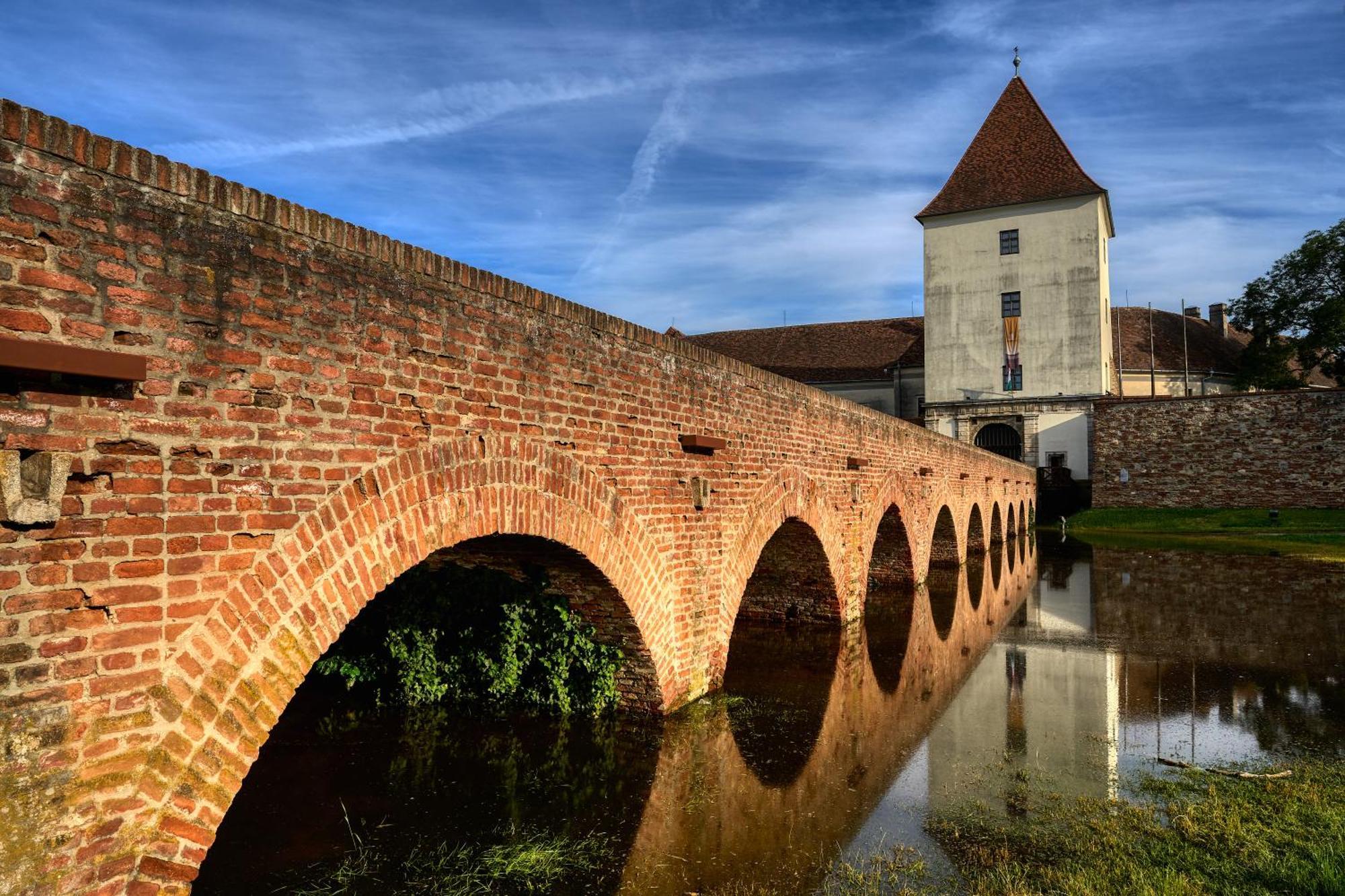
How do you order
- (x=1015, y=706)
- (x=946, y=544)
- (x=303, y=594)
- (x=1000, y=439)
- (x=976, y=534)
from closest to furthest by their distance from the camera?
1. (x=303, y=594)
2. (x=1015, y=706)
3. (x=946, y=544)
4. (x=976, y=534)
5. (x=1000, y=439)

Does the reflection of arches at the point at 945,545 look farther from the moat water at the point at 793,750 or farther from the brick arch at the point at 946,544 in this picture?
the moat water at the point at 793,750

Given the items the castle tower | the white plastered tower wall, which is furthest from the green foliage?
the white plastered tower wall

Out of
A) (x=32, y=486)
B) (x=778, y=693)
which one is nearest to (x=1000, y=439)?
(x=778, y=693)

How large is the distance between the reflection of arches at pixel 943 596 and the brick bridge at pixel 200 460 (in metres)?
8.42

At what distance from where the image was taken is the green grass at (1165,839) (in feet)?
13.7

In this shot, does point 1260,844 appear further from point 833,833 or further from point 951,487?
point 951,487

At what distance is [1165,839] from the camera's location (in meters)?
4.79

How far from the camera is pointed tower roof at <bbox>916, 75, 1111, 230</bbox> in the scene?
124 feet

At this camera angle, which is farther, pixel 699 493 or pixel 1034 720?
pixel 1034 720

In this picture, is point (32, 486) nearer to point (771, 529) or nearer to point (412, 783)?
point (412, 783)

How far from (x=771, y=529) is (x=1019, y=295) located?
Result: 34.4 meters

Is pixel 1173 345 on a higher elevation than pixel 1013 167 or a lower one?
lower

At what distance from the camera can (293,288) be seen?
145 inches

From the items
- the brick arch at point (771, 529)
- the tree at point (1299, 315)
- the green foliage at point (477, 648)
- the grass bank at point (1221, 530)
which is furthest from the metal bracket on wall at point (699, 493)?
the tree at point (1299, 315)
